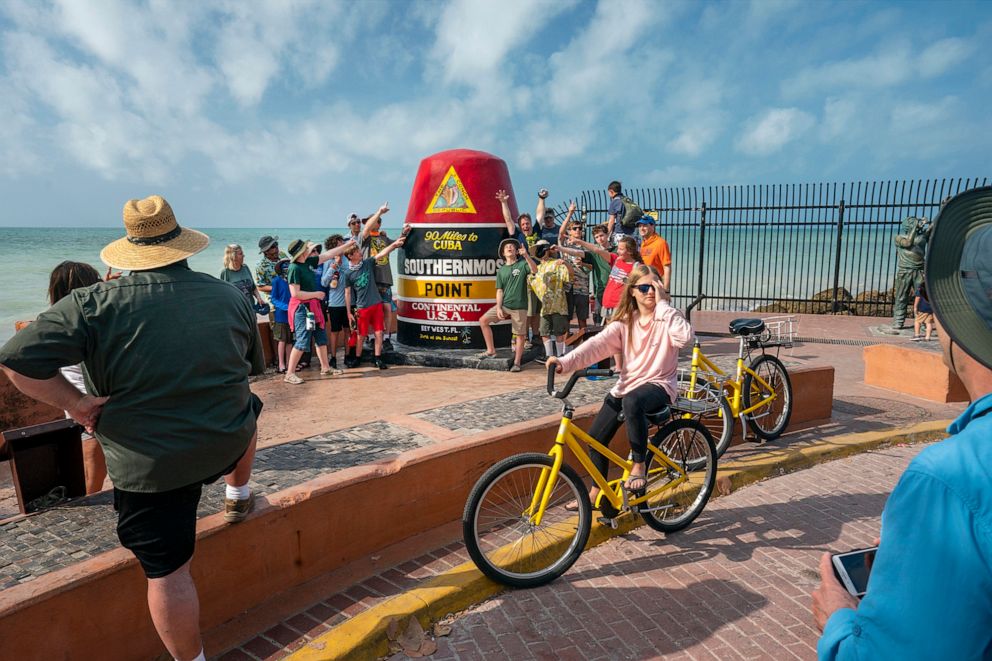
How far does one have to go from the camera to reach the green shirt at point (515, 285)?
352 inches

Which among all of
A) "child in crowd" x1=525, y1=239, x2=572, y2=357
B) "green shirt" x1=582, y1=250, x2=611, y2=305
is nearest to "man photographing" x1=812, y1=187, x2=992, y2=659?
"child in crowd" x1=525, y1=239, x2=572, y2=357

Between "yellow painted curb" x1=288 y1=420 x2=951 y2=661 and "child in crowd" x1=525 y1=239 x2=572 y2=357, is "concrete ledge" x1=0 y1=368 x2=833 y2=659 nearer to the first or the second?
"yellow painted curb" x1=288 y1=420 x2=951 y2=661

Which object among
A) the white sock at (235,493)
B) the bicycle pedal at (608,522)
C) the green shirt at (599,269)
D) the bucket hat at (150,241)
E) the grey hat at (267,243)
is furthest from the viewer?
the green shirt at (599,269)

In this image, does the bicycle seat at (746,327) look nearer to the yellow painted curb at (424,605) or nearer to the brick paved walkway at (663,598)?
the yellow painted curb at (424,605)

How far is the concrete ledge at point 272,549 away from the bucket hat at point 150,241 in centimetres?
137

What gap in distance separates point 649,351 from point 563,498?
1120 mm

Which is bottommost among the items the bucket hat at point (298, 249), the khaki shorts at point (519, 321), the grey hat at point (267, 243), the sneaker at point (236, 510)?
the sneaker at point (236, 510)

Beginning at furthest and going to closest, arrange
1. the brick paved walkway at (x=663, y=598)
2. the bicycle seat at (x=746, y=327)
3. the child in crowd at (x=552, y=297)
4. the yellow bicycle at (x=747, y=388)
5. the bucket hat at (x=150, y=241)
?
the child in crowd at (x=552, y=297)
the bicycle seat at (x=746, y=327)
the yellow bicycle at (x=747, y=388)
the brick paved walkway at (x=663, y=598)
the bucket hat at (x=150, y=241)

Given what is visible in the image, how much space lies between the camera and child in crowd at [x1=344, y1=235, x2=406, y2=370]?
363 inches

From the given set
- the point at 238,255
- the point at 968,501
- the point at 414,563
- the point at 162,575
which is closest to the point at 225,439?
the point at 162,575

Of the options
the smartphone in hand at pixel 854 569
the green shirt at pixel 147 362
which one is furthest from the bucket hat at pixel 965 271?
the green shirt at pixel 147 362

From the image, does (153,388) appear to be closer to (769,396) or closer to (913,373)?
(769,396)

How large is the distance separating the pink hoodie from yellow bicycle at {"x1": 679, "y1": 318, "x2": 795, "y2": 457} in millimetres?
A: 1332

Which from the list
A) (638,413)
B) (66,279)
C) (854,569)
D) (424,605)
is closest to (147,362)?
(66,279)
